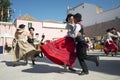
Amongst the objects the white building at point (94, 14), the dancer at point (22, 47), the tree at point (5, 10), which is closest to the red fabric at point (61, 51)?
the dancer at point (22, 47)

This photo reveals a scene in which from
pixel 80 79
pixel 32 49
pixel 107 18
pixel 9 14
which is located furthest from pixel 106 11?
pixel 80 79

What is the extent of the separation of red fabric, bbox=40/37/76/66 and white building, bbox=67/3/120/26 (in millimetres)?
39258

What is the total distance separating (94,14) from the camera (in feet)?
184

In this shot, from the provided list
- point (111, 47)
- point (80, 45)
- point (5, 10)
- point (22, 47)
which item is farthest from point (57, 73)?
point (5, 10)

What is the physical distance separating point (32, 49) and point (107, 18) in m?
40.1

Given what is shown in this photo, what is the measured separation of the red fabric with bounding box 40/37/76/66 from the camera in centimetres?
722

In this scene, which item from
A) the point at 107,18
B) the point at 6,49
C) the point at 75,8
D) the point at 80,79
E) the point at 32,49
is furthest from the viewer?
the point at 75,8

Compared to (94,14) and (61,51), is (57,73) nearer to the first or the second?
(61,51)

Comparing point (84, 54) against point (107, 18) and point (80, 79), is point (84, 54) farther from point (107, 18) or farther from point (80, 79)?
point (107, 18)

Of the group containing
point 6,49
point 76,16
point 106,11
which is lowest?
point 6,49

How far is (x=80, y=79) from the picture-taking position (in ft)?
20.7

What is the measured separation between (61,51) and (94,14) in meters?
49.8

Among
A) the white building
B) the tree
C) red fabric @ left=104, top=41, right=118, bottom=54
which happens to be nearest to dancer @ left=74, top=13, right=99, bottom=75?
red fabric @ left=104, top=41, right=118, bottom=54

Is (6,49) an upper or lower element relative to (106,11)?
lower
